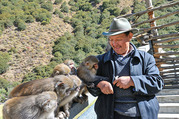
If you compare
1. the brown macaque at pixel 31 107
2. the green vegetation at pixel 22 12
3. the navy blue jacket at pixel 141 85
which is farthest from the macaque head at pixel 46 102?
the green vegetation at pixel 22 12

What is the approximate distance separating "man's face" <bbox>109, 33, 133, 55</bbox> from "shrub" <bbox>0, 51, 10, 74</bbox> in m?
37.6

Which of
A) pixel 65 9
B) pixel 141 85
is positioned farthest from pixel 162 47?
pixel 65 9

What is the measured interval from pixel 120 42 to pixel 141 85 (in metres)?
0.58

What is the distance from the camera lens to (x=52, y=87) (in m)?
2.41

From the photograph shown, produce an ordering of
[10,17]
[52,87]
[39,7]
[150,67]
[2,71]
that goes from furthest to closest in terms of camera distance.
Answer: [39,7] → [10,17] → [2,71] → [52,87] → [150,67]

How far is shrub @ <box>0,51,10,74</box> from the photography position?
36.2 metres

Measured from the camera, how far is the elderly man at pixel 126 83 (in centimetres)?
207

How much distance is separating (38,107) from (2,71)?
39.1 m

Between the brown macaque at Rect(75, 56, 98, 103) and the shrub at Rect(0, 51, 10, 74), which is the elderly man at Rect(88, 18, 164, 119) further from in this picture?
the shrub at Rect(0, 51, 10, 74)

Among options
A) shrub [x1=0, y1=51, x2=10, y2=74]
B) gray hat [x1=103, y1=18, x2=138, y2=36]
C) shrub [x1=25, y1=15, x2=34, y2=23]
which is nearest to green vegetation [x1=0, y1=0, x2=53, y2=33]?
shrub [x1=25, y1=15, x2=34, y2=23]

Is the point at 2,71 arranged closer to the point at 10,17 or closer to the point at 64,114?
the point at 10,17

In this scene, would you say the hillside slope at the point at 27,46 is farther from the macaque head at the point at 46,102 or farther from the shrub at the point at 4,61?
the macaque head at the point at 46,102

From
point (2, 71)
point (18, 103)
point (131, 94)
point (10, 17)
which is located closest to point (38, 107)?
point (18, 103)

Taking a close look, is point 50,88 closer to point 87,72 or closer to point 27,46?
point 87,72
